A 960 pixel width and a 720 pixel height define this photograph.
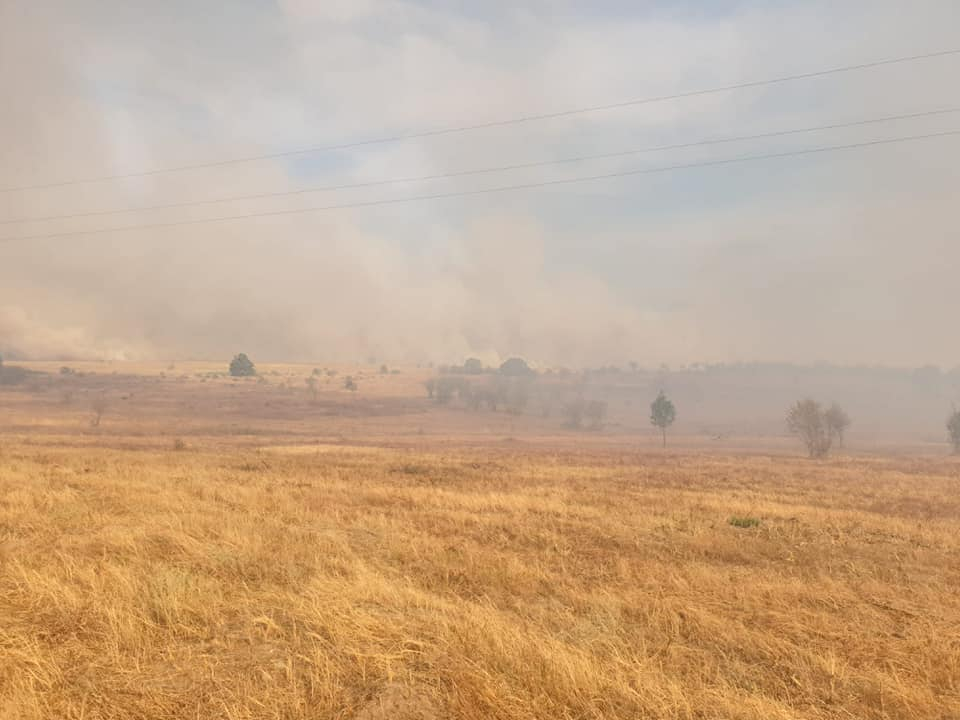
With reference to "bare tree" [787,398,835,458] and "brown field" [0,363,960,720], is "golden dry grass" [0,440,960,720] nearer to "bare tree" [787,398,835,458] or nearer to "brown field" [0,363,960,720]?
"brown field" [0,363,960,720]

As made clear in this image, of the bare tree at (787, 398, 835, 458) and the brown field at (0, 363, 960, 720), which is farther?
the bare tree at (787, 398, 835, 458)

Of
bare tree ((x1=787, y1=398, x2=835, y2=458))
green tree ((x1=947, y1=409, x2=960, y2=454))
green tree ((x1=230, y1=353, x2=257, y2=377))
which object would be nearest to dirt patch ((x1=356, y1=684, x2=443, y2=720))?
bare tree ((x1=787, y1=398, x2=835, y2=458))

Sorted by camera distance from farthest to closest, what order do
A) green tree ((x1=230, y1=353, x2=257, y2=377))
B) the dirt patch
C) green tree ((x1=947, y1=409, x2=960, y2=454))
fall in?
green tree ((x1=230, y1=353, x2=257, y2=377)) < green tree ((x1=947, y1=409, x2=960, y2=454)) < the dirt patch

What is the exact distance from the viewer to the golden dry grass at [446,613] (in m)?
4.73

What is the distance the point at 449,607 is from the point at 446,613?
218 mm

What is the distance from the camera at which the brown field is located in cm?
476

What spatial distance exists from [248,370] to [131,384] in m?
33.8

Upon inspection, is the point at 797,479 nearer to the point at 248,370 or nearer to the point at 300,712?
the point at 300,712

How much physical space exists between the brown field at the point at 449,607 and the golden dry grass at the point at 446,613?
0.12 feet

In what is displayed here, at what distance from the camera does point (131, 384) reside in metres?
132

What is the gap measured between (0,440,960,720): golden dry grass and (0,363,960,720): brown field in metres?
0.04

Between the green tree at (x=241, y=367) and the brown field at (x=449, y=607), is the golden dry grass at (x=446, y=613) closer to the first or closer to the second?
the brown field at (x=449, y=607)

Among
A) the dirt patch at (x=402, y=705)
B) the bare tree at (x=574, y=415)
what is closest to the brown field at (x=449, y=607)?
the dirt patch at (x=402, y=705)

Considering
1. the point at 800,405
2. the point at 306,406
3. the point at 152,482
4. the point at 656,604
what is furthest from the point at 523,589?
the point at 306,406
